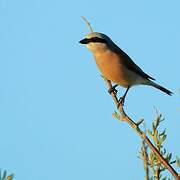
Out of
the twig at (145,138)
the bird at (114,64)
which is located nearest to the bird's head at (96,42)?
the bird at (114,64)

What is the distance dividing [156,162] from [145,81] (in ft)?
12.9

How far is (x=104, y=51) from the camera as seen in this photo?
19.5ft

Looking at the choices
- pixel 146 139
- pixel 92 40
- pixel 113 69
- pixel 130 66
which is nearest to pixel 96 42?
pixel 92 40

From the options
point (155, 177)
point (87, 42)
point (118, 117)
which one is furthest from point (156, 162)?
point (87, 42)

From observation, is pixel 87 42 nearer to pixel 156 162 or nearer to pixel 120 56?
pixel 120 56

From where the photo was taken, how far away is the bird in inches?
224

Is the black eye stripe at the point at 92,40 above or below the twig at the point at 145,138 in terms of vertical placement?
above

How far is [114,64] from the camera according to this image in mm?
5914

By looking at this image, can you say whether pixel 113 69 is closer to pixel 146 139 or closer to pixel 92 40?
pixel 92 40

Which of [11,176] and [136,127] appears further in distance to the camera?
[136,127]

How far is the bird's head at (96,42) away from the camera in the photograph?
5508 mm

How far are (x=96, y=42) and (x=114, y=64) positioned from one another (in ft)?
1.46

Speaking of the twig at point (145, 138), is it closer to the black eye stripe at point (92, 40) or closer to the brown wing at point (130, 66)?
the black eye stripe at point (92, 40)

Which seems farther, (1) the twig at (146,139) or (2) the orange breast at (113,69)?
(2) the orange breast at (113,69)
